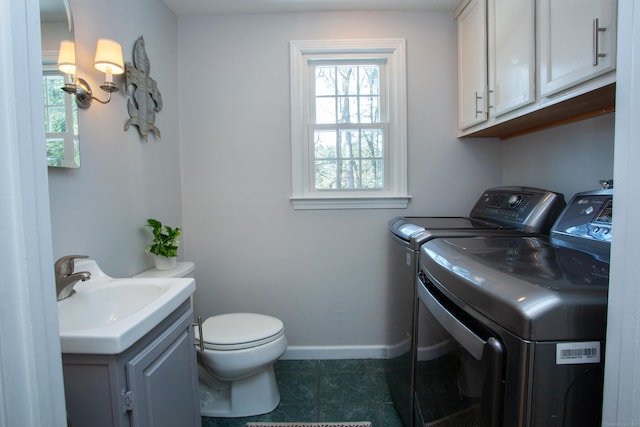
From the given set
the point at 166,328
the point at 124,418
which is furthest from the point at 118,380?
the point at 166,328

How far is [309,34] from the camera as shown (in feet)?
6.86

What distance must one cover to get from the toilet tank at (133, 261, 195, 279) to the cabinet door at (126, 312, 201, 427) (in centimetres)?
56

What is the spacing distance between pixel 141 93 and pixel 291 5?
1.09 metres

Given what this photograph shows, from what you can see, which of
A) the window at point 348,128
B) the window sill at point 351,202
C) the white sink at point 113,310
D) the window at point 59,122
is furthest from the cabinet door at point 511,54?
the window at point 59,122

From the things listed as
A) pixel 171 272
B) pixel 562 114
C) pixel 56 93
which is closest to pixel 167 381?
pixel 171 272

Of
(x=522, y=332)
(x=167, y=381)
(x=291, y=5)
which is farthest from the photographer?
(x=291, y=5)

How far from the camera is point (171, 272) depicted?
5.57ft

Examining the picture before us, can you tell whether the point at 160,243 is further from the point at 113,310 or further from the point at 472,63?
the point at 472,63

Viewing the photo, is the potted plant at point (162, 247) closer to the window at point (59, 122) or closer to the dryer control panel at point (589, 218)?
the window at point (59, 122)

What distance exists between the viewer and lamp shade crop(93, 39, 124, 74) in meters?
1.32

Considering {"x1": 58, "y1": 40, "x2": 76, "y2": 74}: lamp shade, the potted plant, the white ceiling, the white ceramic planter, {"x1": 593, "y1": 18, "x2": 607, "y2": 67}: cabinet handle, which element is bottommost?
the white ceramic planter

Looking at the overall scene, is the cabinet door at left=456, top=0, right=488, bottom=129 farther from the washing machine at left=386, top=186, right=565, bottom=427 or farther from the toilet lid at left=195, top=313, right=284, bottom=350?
the toilet lid at left=195, top=313, right=284, bottom=350

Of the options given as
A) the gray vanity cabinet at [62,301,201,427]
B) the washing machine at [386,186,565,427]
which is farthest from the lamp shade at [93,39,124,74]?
the washing machine at [386,186,565,427]

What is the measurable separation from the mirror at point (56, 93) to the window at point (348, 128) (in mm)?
1205
